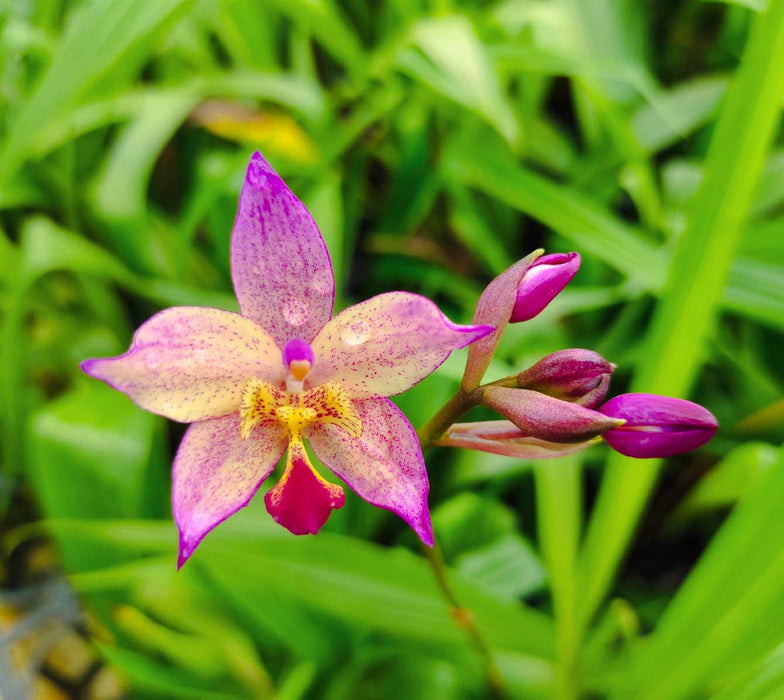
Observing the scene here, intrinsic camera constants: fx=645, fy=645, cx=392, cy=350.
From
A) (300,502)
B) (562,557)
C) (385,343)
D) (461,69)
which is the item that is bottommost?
(562,557)

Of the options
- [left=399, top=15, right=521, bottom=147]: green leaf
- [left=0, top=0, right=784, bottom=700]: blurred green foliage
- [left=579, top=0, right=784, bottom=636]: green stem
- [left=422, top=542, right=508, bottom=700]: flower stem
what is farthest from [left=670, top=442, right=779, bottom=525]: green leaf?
[left=399, top=15, right=521, bottom=147]: green leaf

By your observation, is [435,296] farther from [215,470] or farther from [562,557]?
[215,470]

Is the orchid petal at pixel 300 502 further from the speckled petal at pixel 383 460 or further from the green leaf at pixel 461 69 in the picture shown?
the green leaf at pixel 461 69

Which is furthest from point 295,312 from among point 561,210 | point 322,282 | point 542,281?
point 561,210

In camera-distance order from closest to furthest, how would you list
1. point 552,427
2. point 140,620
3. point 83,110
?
point 552,427 → point 140,620 → point 83,110

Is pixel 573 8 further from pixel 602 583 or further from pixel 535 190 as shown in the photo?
pixel 602 583

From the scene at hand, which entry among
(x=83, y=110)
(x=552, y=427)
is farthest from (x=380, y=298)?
(x=83, y=110)
